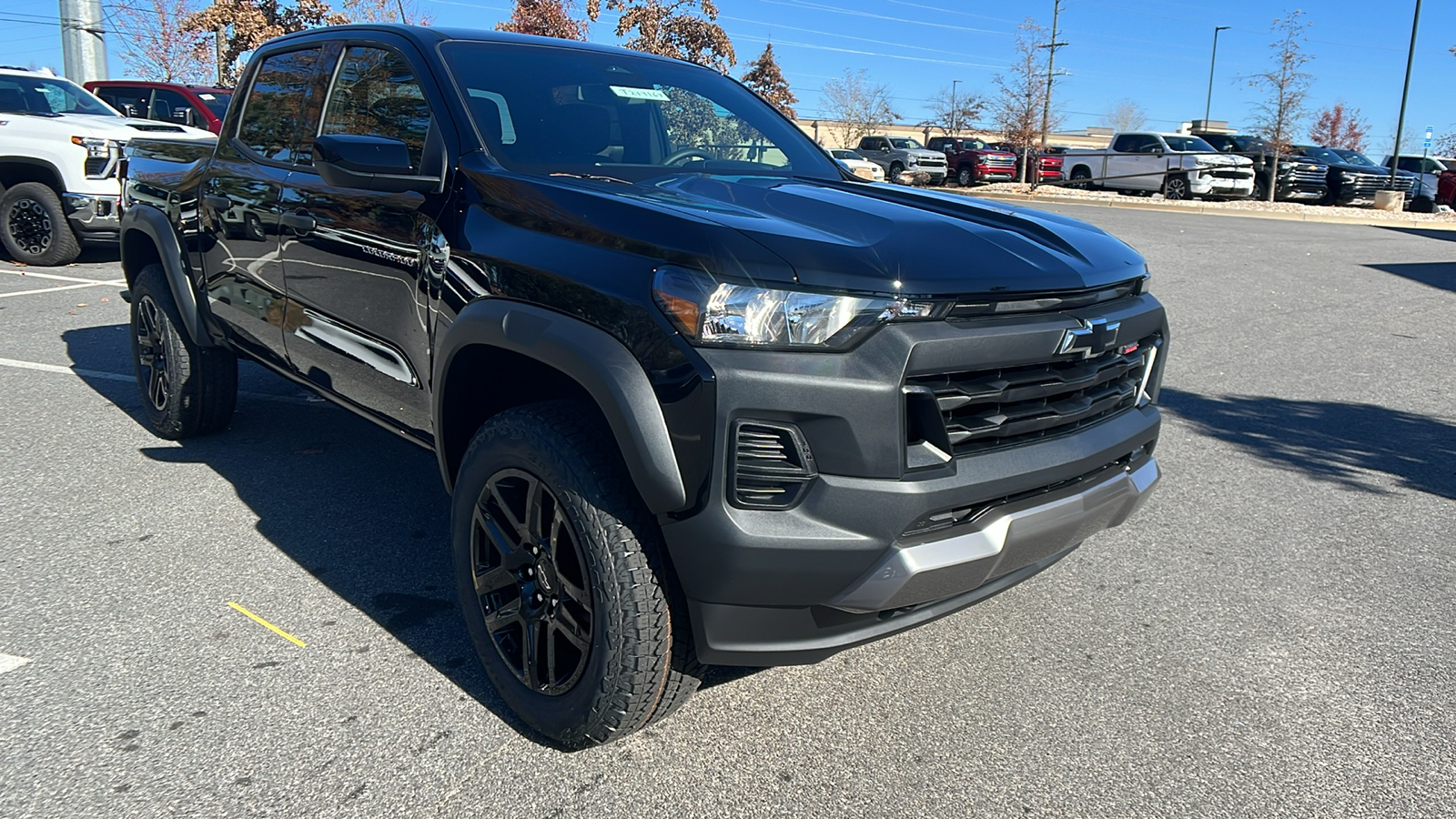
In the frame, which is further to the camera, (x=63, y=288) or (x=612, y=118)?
(x=63, y=288)

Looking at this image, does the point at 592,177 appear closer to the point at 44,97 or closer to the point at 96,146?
the point at 96,146

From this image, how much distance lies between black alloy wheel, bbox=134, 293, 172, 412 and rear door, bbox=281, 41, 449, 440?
1361mm

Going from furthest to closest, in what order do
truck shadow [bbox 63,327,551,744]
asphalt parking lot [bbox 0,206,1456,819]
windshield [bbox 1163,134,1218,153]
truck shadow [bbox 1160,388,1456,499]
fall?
1. windshield [bbox 1163,134,1218,153]
2. truck shadow [bbox 1160,388,1456,499]
3. truck shadow [bbox 63,327,551,744]
4. asphalt parking lot [bbox 0,206,1456,819]

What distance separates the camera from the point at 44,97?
451 inches

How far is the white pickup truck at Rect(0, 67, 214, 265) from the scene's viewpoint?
1038 cm

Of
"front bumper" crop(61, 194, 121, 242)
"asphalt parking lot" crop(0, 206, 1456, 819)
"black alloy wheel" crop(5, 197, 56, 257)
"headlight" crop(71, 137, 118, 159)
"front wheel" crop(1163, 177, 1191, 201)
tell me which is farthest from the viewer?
"front wheel" crop(1163, 177, 1191, 201)

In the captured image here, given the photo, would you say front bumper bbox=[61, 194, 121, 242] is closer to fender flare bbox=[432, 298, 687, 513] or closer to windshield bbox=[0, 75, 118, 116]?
windshield bbox=[0, 75, 118, 116]

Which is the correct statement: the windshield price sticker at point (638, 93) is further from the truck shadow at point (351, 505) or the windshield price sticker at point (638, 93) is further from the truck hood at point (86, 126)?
the truck hood at point (86, 126)

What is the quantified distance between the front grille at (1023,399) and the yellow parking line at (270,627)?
2.02 m

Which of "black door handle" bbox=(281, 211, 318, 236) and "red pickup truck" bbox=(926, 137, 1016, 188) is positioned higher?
"red pickup truck" bbox=(926, 137, 1016, 188)

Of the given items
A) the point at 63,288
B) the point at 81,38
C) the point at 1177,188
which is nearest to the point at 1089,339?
the point at 63,288

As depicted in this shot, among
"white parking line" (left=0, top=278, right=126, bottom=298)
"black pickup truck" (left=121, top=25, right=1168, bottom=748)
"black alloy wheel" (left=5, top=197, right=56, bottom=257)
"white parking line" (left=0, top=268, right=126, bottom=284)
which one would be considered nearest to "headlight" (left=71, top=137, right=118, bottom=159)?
"black alloy wheel" (left=5, top=197, right=56, bottom=257)

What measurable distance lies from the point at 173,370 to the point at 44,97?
29.1ft

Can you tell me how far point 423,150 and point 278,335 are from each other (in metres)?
1.26
